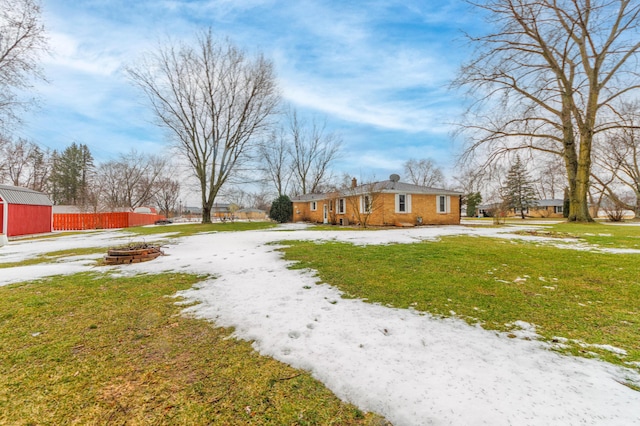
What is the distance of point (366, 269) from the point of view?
538 centimetres

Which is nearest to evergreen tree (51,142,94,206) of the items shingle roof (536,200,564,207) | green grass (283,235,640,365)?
green grass (283,235,640,365)

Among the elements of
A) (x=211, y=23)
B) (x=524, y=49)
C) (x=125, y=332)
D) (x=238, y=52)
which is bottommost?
(x=125, y=332)

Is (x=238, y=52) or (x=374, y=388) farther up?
(x=238, y=52)

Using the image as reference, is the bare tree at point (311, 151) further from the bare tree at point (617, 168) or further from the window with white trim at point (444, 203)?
the bare tree at point (617, 168)

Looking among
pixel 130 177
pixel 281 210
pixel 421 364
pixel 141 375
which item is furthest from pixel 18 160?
pixel 421 364

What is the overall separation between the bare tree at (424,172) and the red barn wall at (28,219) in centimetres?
4691

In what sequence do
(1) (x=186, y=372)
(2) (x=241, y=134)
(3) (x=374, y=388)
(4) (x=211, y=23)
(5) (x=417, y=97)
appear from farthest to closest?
(2) (x=241, y=134) → (4) (x=211, y=23) → (5) (x=417, y=97) → (1) (x=186, y=372) → (3) (x=374, y=388)

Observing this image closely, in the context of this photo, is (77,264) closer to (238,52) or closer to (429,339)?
(429,339)

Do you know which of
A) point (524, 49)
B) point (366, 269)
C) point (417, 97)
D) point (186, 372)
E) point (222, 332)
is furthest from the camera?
point (417, 97)

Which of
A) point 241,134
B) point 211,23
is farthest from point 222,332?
point 211,23

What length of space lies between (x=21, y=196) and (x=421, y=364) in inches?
984

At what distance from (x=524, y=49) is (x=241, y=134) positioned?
20.0 m

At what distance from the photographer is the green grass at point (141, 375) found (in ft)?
5.50

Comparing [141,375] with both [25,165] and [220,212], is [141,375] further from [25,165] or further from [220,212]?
[220,212]
